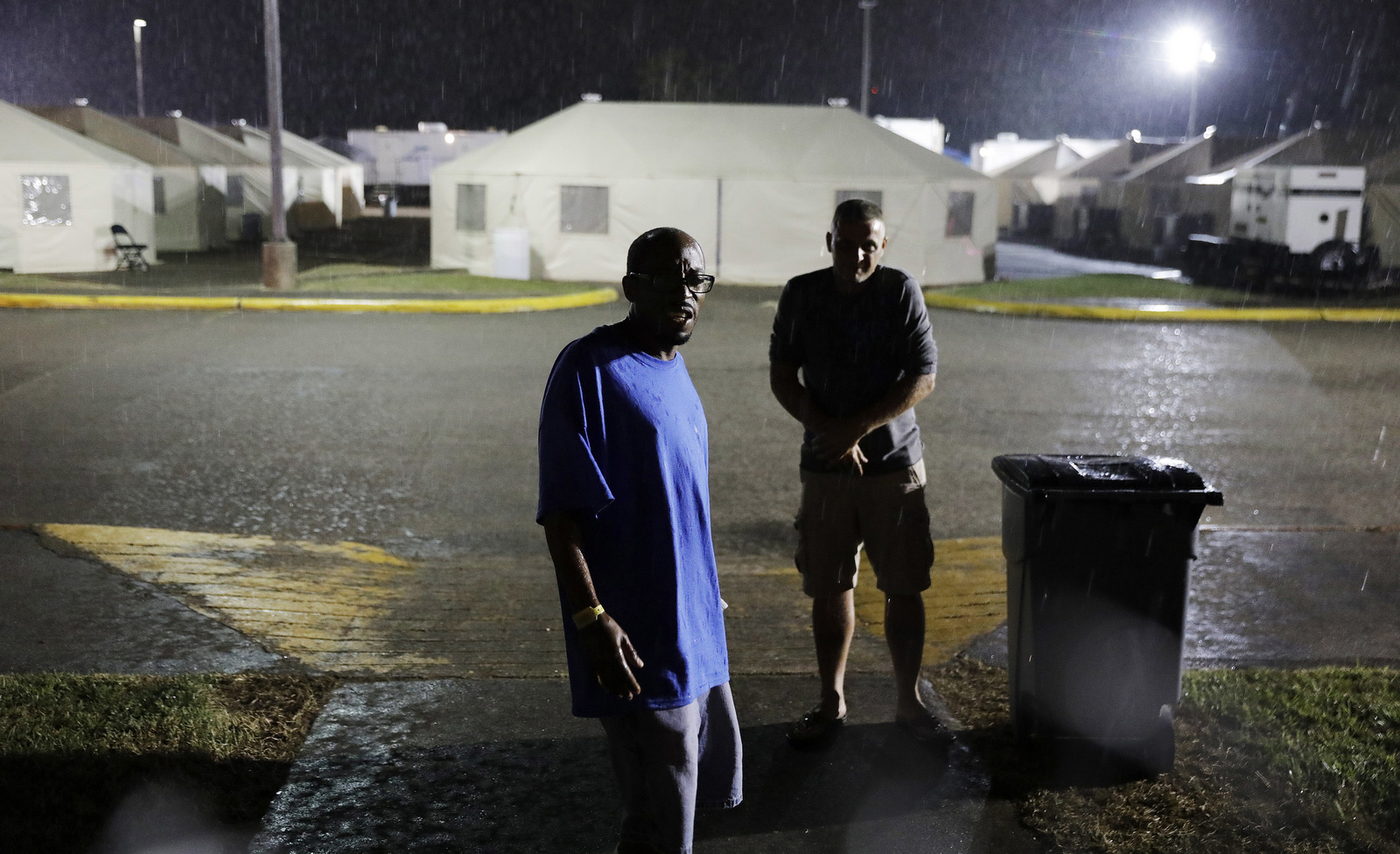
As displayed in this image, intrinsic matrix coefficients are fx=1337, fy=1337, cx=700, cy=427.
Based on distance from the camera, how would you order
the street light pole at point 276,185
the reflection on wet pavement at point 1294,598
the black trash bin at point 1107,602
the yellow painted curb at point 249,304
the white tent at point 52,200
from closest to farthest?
the black trash bin at point 1107,602 → the reflection on wet pavement at point 1294,598 → the yellow painted curb at point 249,304 → the street light pole at point 276,185 → the white tent at point 52,200

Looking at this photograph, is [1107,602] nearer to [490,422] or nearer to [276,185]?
[490,422]

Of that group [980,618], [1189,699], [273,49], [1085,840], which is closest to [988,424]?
[980,618]

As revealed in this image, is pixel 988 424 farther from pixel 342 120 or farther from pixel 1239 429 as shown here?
pixel 342 120

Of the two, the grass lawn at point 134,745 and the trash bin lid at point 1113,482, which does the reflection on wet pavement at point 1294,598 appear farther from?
the grass lawn at point 134,745

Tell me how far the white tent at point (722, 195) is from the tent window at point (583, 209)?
0.02 meters

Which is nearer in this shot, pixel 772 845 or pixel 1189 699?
pixel 772 845

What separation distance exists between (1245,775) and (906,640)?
1.12m

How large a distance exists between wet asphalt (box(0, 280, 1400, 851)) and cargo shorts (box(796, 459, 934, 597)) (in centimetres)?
53

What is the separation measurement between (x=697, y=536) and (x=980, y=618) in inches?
116

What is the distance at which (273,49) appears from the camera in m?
20.6


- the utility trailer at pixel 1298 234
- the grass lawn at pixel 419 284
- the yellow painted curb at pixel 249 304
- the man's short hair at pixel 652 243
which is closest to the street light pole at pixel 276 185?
the grass lawn at pixel 419 284

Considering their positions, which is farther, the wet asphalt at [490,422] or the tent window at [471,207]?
the tent window at [471,207]

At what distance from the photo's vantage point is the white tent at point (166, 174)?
28.1 metres

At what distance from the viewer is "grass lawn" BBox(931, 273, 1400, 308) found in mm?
20203
